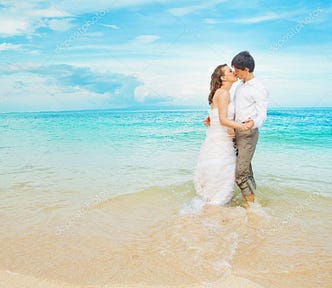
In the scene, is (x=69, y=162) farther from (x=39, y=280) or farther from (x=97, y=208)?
(x=39, y=280)

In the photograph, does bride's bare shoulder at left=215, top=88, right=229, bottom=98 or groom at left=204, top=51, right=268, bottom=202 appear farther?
bride's bare shoulder at left=215, top=88, right=229, bottom=98

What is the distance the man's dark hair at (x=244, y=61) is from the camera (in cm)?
498

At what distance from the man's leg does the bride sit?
108 mm

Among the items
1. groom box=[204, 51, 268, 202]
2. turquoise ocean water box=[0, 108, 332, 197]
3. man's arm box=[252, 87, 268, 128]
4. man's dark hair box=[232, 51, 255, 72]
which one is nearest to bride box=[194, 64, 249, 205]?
groom box=[204, 51, 268, 202]

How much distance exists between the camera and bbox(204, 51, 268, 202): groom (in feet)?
16.5

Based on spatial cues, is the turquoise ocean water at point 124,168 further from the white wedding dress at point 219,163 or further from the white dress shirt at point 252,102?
the white dress shirt at point 252,102

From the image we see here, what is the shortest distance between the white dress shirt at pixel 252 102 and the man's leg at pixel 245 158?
22 centimetres

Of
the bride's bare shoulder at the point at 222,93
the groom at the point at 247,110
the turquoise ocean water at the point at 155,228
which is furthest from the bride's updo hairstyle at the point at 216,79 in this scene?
the turquoise ocean water at the point at 155,228

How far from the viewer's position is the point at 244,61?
4.97 m
